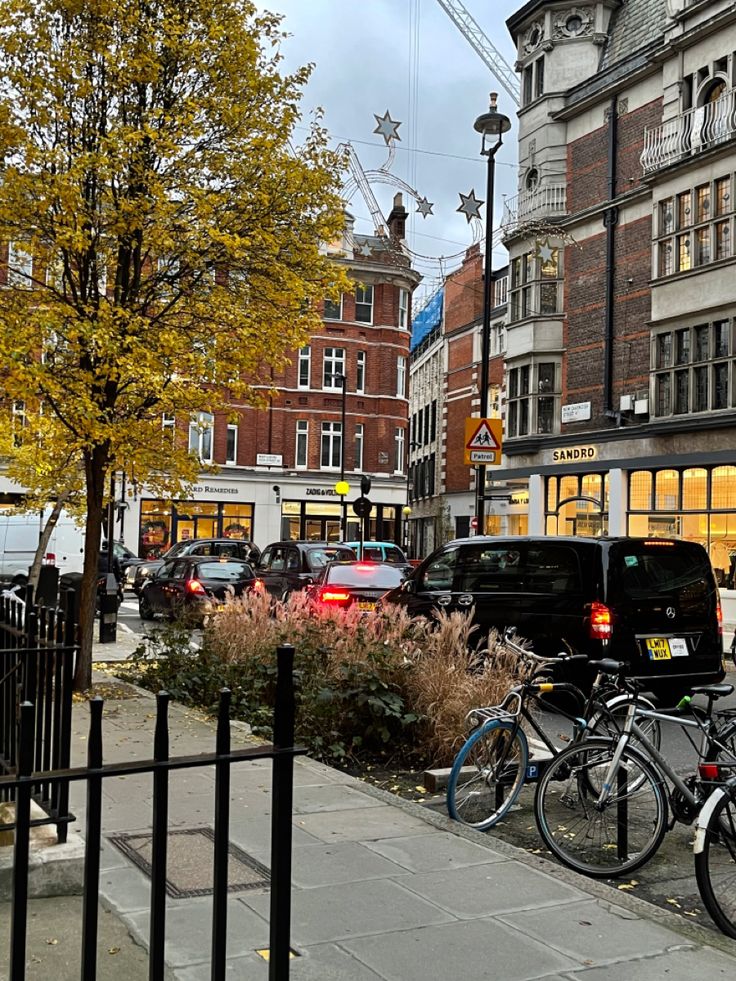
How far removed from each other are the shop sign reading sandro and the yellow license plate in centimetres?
1900

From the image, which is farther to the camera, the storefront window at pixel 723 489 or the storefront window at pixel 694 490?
the storefront window at pixel 694 490

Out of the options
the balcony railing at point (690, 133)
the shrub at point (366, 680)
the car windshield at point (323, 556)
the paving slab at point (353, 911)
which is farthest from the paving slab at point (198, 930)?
the balcony railing at point (690, 133)

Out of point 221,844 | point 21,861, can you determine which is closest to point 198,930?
point 221,844

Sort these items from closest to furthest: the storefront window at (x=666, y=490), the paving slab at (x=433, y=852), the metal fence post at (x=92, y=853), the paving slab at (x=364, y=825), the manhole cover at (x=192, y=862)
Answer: the metal fence post at (x=92, y=853)
the manhole cover at (x=192, y=862)
the paving slab at (x=433, y=852)
the paving slab at (x=364, y=825)
the storefront window at (x=666, y=490)

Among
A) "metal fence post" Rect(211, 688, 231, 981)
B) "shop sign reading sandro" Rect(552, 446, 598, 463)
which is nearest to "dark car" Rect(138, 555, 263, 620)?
"shop sign reading sandro" Rect(552, 446, 598, 463)

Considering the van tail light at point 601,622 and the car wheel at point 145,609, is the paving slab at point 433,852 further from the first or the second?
the car wheel at point 145,609

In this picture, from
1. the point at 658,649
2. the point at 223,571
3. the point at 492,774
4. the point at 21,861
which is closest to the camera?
the point at 21,861

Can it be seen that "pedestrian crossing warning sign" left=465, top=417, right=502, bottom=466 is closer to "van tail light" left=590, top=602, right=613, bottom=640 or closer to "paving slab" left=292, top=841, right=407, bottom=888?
"van tail light" left=590, top=602, right=613, bottom=640

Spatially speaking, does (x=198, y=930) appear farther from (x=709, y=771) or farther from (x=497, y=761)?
(x=497, y=761)

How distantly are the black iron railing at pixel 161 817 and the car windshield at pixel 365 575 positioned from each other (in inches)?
499

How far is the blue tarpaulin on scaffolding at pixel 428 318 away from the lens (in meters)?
67.4

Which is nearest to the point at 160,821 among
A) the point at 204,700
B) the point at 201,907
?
the point at 201,907

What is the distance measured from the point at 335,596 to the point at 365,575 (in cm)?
79

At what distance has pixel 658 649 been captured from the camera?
1002 cm
